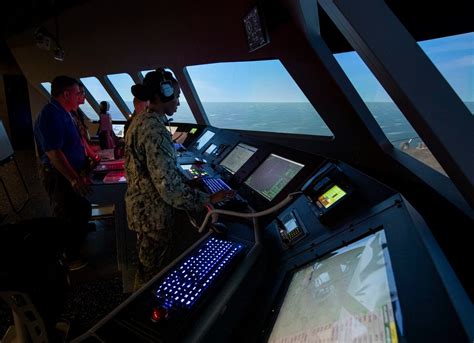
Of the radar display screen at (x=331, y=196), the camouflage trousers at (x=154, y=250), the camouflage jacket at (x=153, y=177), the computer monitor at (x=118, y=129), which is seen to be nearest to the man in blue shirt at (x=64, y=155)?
the camouflage trousers at (x=154, y=250)

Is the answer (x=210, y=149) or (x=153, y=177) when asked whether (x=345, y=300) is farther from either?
(x=210, y=149)

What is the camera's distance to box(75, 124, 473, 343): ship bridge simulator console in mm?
551

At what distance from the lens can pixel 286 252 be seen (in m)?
1.14

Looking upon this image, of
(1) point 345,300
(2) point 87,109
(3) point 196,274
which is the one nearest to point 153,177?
(3) point 196,274

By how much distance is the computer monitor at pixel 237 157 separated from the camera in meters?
2.13

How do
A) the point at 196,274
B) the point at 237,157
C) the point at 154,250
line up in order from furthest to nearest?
the point at 237,157
the point at 154,250
the point at 196,274

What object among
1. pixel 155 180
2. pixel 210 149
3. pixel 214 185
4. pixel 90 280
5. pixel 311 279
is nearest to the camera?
pixel 311 279

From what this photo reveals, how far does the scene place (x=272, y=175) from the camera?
172 centimetres

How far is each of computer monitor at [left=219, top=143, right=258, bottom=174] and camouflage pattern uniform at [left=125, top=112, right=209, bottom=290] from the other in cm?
61

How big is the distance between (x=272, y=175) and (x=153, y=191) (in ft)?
2.22

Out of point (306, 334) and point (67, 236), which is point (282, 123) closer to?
point (67, 236)

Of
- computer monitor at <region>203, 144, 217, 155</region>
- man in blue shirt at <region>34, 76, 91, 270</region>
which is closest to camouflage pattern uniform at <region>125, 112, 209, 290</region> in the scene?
man in blue shirt at <region>34, 76, 91, 270</region>

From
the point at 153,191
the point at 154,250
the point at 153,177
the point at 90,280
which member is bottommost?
the point at 90,280

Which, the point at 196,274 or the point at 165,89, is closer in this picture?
the point at 196,274
